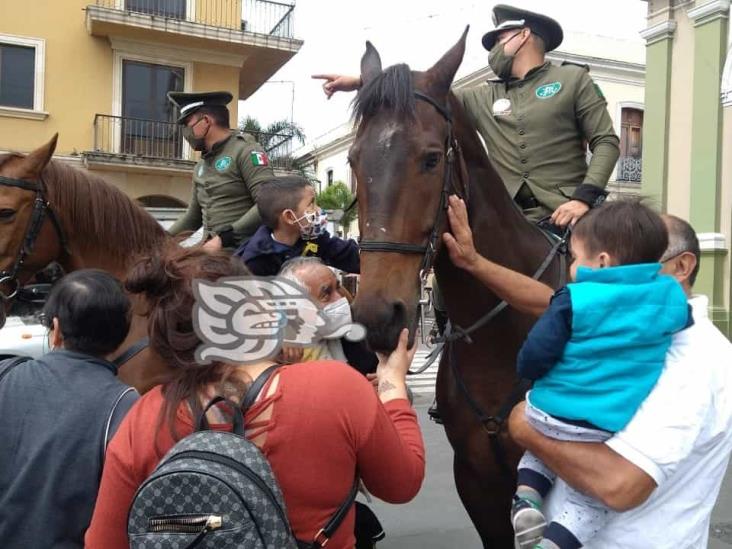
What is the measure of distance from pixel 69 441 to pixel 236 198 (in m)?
2.32

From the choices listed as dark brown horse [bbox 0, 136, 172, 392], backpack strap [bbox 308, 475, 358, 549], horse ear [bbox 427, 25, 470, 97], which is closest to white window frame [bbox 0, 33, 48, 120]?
dark brown horse [bbox 0, 136, 172, 392]

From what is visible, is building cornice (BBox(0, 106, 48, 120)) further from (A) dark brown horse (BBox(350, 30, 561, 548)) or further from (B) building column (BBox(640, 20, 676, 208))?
(A) dark brown horse (BBox(350, 30, 561, 548))

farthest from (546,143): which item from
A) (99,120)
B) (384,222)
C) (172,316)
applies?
(99,120)

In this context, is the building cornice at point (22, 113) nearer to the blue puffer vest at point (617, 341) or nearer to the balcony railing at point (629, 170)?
the blue puffer vest at point (617, 341)

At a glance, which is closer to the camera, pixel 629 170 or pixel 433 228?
pixel 433 228

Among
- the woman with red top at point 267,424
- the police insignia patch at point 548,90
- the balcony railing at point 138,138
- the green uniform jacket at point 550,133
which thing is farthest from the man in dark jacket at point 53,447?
the balcony railing at point 138,138

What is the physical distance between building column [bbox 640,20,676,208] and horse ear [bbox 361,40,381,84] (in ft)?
34.9

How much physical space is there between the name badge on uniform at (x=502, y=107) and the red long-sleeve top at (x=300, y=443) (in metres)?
2.12

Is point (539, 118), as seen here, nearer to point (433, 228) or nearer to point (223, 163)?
point (433, 228)

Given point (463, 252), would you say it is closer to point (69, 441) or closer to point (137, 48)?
point (69, 441)

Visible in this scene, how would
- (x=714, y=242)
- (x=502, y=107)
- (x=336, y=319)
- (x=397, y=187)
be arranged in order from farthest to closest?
(x=714, y=242), (x=502, y=107), (x=336, y=319), (x=397, y=187)

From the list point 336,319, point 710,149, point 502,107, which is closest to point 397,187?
point 336,319

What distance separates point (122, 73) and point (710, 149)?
1322 cm

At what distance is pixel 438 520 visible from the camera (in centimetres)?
486
